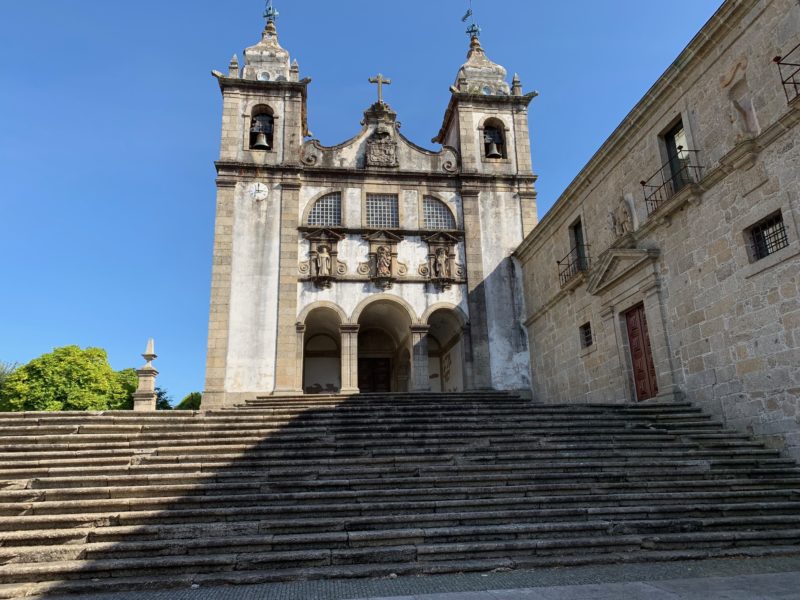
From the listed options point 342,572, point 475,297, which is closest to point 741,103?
point 342,572

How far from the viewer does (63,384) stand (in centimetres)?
2962

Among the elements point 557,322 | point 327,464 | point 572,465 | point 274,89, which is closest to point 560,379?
point 557,322

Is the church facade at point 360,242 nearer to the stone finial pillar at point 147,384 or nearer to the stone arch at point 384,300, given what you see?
the stone arch at point 384,300

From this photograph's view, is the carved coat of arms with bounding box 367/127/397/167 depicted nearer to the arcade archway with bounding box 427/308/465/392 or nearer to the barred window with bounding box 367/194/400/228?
the barred window with bounding box 367/194/400/228

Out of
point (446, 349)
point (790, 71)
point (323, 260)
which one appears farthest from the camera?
point (446, 349)

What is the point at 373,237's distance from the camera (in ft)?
63.2

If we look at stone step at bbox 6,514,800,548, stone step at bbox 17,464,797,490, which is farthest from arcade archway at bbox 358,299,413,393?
stone step at bbox 6,514,800,548

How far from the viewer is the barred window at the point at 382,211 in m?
19.9

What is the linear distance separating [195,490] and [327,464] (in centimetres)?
204

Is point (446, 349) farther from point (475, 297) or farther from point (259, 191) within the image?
point (259, 191)

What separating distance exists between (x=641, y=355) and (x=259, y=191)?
12961 mm

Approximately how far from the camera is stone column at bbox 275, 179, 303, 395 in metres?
17.5

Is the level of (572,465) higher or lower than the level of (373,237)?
lower

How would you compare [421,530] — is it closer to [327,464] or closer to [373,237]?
[327,464]
